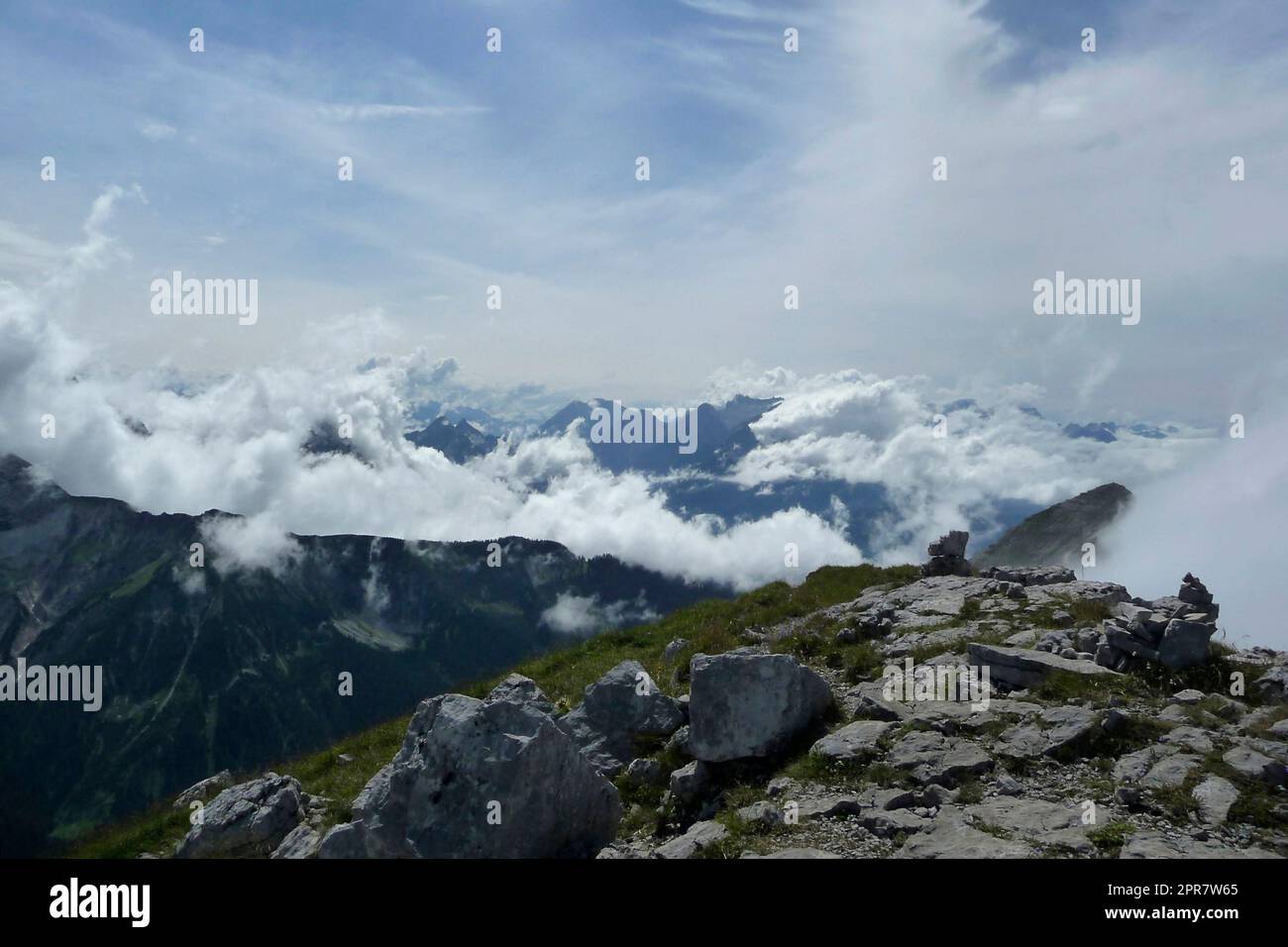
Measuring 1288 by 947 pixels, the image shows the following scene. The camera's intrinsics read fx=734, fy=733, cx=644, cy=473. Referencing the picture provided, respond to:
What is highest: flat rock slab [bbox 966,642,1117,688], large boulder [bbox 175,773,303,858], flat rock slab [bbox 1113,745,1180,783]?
flat rock slab [bbox 966,642,1117,688]

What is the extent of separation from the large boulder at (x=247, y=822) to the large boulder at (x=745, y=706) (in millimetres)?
9120

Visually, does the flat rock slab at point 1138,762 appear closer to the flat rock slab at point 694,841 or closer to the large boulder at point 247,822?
the flat rock slab at point 694,841

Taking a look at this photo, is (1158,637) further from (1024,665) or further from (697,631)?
(697,631)

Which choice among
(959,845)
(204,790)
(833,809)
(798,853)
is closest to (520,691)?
(833,809)

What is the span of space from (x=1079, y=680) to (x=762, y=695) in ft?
22.2

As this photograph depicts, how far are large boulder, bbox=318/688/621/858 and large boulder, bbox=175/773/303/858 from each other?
3679mm

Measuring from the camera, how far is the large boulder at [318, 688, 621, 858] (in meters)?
12.1

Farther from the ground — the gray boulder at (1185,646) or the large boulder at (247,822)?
the gray boulder at (1185,646)

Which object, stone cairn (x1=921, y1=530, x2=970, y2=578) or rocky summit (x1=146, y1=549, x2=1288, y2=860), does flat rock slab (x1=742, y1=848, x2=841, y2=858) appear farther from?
stone cairn (x1=921, y1=530, x2=970, y2=578)

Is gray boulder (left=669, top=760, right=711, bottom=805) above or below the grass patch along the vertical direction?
below

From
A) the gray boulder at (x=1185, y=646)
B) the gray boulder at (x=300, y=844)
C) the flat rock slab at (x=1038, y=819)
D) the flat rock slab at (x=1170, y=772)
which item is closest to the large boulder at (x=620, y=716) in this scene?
the gray boulder at (x=300, y=844)

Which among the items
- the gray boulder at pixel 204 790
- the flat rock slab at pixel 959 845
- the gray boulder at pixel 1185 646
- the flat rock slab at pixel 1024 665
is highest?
the gray boulder at pixel 1185 646

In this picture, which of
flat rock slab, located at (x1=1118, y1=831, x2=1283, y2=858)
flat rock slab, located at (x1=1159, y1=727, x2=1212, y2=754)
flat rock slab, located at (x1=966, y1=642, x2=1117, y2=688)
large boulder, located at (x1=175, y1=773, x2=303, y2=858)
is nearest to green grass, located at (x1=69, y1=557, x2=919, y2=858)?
large boulder, located at (x1=175, y1=773, x2=303, y2=858)

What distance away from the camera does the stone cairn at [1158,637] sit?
52.0 feet
